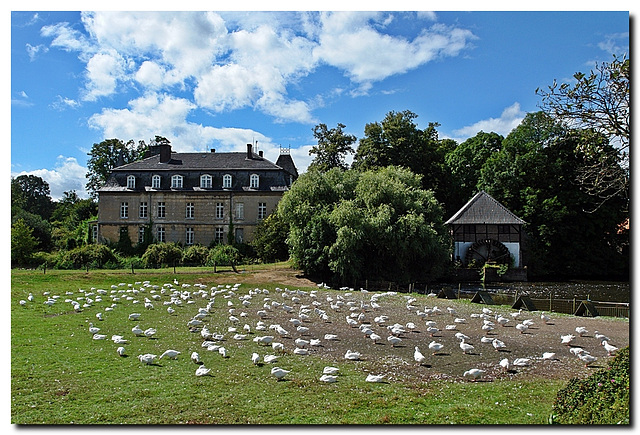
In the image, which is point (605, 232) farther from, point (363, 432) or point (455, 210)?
point (363, 432)

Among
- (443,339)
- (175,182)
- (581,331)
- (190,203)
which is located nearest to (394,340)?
(443,339)

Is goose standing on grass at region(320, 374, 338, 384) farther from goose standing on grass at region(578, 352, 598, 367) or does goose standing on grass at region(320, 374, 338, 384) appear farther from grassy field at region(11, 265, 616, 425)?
goose standing on grass at region(578, 352, 598, 367)

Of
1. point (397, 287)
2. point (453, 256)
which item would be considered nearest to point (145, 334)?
point (397, 287)

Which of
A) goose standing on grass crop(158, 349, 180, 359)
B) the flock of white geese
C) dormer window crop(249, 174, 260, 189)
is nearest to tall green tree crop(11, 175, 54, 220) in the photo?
dormer window crop(249, 174, 260, 189)

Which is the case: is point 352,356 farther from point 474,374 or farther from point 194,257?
point 194,257

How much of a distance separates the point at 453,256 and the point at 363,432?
34018 millimetres

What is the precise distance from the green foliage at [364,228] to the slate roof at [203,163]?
12.4m

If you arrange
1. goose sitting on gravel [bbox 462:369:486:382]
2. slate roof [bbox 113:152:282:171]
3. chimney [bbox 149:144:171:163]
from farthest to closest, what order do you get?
chimney [bbox 149:144:171:163] → slate roof [bbox 113:152:282:171] → goose sitting on gravel [bbox 462:369:486:382]

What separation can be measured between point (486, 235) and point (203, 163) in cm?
2421

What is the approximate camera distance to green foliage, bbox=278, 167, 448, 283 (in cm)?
2759

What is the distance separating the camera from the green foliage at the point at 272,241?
121 ft

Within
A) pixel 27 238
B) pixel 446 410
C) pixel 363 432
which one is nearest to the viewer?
pixel 363 432

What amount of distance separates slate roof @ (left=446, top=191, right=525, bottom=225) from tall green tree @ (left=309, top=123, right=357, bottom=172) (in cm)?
1309

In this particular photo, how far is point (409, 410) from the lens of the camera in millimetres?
7047
